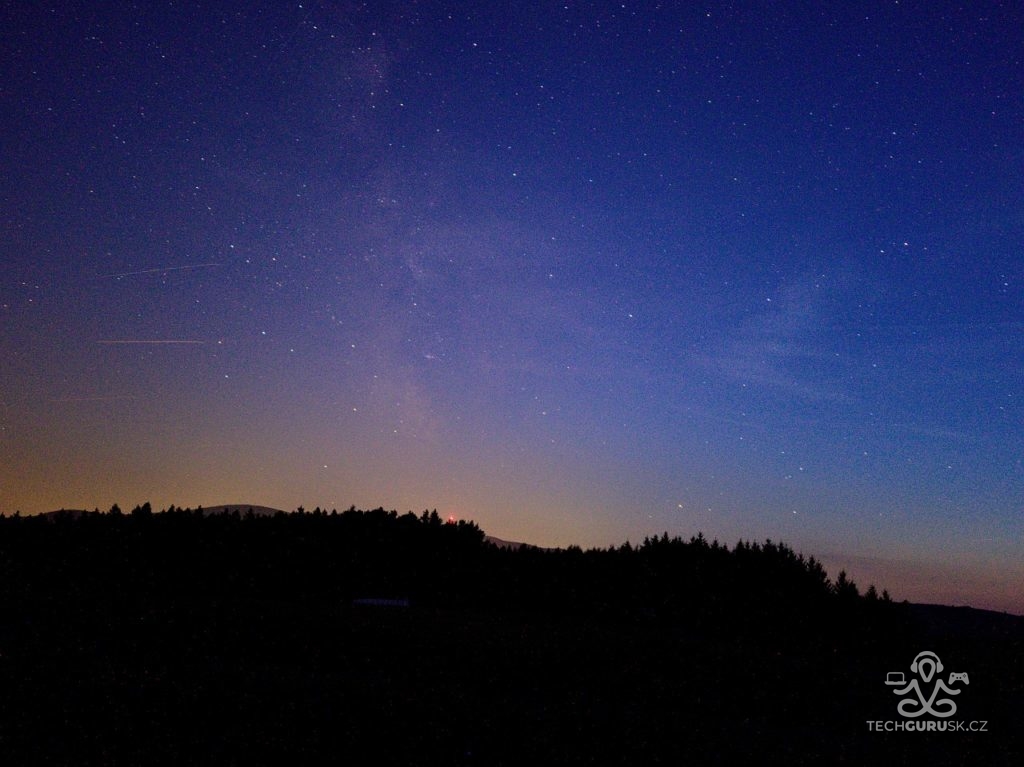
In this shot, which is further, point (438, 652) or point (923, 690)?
point (923, 690)

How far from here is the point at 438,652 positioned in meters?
18.9

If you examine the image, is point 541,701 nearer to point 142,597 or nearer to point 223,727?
point 223,727

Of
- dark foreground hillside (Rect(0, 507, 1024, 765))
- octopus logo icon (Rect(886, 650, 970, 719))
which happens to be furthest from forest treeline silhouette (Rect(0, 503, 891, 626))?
octopus logo icon (Rect(886, 650, 970, 719))

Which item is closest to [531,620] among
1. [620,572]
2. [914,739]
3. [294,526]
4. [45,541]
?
[620,572]

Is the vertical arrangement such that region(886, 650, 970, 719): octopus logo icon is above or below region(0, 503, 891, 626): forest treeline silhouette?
below

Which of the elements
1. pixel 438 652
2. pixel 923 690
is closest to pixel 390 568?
pixel 438 652

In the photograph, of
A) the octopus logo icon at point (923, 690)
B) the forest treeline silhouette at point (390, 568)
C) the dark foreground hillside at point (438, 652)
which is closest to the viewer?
the dark foreground hillside at point (438, 652)

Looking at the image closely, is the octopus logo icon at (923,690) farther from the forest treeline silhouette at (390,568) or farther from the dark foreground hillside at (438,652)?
the forest treeline silhouette at (390,568)

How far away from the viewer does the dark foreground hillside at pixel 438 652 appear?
12445 mm

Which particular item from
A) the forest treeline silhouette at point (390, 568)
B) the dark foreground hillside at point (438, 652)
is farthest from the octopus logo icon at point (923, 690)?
the forest treeline silhouette at point (390, 568)

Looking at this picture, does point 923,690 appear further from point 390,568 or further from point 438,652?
point 390,568

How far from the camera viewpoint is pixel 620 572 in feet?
106

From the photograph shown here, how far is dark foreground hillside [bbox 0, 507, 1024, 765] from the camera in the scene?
12.4 meters

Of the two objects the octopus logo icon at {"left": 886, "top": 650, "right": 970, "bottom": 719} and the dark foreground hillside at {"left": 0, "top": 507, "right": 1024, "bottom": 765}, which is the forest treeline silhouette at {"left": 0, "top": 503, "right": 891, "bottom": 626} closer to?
the dark foreground hillside at {"left": 0, "top": 507, "right": 1024, "bottom": 765}
